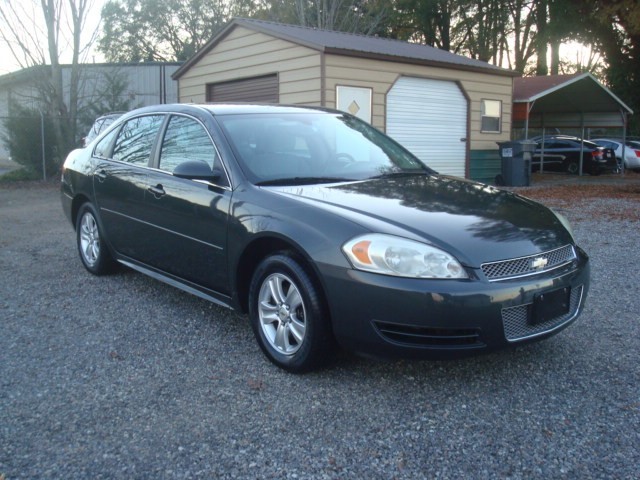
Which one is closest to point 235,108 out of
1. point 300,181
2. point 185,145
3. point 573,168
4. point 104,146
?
point 185,145

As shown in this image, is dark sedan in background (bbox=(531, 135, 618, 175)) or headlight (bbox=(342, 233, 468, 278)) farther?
dark sedan in background (bbox=(531, 135, 618, 175))

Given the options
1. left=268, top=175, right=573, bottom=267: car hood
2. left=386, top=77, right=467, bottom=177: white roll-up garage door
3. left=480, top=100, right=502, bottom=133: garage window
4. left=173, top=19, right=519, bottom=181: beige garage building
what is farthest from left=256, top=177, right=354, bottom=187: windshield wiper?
left=480, top=100, right=502, bottom=133: garage window

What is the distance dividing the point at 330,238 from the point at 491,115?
14.3m

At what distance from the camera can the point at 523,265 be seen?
11.5ft

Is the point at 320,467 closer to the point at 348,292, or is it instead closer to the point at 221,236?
the point at 348,292

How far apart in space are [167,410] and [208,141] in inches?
77.6

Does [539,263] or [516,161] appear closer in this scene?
[539,263]

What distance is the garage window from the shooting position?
16.5 metres

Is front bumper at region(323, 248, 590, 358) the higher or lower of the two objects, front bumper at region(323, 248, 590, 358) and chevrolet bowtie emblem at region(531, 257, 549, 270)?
the lower

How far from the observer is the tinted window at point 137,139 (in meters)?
5.23

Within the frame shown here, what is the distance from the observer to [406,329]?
333 cm

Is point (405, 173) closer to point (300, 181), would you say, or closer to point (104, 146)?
Answer: point (300, 181)

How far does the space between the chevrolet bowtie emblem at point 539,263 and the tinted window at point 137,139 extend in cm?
307

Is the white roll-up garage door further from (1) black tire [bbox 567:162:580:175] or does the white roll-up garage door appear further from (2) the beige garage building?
(1) black tire [bbox 567:162:580:175]
